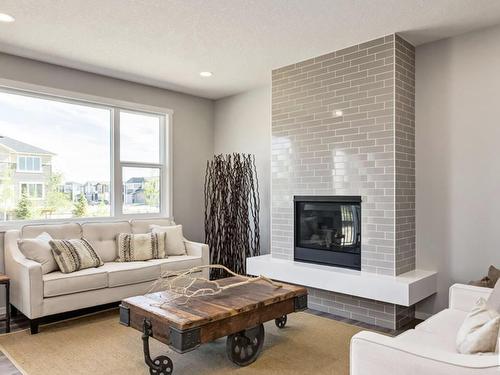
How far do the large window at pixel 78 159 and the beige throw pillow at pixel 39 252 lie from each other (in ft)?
1.82

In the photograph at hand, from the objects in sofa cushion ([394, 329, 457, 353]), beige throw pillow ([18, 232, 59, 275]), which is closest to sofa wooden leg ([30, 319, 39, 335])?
beige throw pillow ([18, 232, 59, 275])

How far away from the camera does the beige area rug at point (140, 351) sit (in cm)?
270

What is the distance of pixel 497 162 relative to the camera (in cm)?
331

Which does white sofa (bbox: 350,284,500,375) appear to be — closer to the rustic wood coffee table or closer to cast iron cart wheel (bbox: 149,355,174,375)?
the rustic wood coffee table

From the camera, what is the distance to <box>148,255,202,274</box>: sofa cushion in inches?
167

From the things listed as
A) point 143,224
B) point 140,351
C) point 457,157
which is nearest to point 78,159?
point 143,224

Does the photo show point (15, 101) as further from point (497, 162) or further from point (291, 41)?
point (497, 162)

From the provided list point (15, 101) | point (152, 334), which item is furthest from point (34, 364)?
point (15, 101)

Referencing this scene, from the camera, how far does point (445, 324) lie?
236 centimetres

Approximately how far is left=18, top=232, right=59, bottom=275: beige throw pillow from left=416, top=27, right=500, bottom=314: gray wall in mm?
3536

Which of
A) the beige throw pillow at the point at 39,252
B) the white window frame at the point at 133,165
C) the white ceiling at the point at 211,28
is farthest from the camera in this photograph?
the white window frame at the point at 133,165

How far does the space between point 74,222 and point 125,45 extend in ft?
6.82

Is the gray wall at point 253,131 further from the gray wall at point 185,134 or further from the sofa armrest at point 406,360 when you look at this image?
the sofa armrest at point 406,360

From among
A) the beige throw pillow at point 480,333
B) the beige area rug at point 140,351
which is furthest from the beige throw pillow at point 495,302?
the beige area rug at point 140,351
